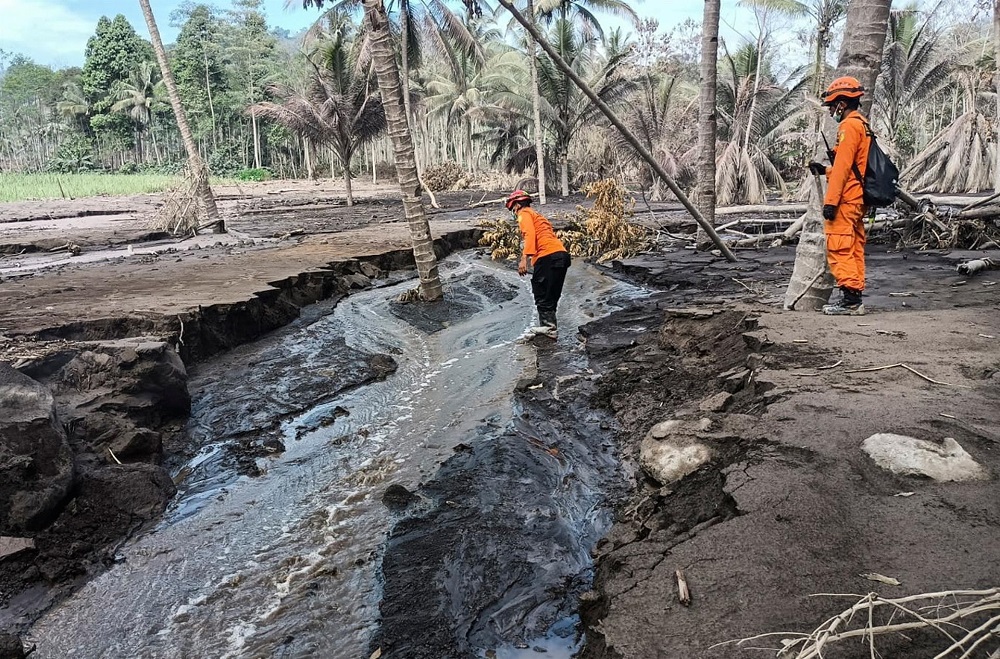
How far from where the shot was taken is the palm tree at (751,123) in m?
19.4

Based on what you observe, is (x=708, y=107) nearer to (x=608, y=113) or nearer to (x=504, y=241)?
(x=608, y=113)

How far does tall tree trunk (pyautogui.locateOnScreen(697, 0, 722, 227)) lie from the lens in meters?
10.6

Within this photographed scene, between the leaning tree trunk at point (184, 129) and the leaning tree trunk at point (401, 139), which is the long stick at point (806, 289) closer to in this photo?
the leaning tree trunk at point (401, 139)

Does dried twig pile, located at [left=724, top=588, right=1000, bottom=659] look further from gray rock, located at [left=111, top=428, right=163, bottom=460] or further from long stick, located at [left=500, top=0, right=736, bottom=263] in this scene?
long stick, located at [left=500, top=0, right=736, bottom=263]

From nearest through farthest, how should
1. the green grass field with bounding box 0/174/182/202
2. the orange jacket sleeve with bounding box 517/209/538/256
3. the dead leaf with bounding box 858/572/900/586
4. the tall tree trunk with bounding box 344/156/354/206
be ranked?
1. the dead leaf with bounding box 858/572/900/586
2. the orange jacket sleeve with bounding box 517/209/538/256
3. the tall tree trunk with bounding box 344/156/354/206
4. the green grass field with bounding box 0/174/182/202

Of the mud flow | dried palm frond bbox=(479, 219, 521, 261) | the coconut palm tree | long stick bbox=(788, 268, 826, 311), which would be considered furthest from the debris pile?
long stick bbox=(788, 268, 826, 311)

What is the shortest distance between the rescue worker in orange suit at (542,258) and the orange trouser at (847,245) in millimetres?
2906

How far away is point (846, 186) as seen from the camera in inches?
206

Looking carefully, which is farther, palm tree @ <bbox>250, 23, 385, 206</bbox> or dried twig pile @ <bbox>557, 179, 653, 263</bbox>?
palm tree @ <bbox>250, 23, 385, 206</bbox>

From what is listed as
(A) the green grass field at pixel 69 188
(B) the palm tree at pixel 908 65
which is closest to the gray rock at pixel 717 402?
(B) the palm tree at pixel 908 65

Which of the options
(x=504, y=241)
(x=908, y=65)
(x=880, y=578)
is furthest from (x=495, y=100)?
(x=880, y=578)

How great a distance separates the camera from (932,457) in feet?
9.62

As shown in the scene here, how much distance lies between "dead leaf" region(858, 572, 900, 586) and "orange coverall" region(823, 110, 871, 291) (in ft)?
12.2

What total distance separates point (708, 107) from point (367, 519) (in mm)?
9633
